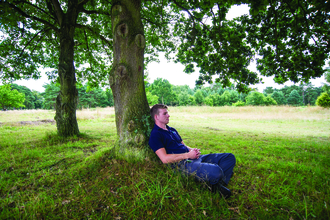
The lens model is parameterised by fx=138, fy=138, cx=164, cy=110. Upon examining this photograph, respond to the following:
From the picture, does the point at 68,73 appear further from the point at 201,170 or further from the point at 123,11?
the point at 201,170

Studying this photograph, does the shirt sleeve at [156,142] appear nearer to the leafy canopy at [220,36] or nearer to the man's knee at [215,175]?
the man's knee at [215,175]

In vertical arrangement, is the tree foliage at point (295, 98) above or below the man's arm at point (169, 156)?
above

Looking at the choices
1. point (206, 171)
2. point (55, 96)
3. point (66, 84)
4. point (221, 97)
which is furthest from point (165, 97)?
point (206, 171)

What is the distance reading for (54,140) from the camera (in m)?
5.21

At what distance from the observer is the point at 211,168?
225 cm

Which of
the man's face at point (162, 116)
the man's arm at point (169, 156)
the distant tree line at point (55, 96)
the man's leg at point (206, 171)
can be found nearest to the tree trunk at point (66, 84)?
the man's face at point (162, 116)

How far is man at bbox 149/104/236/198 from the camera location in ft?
7.20

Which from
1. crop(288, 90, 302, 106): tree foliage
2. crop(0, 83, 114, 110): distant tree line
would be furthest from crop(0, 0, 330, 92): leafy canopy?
crop(288, 90, 302, 106): tree foliage

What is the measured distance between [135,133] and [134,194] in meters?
1.20

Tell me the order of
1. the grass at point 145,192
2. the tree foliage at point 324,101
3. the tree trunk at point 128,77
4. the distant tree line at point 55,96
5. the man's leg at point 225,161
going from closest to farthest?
the grass at point 145,192
the man's leg at point 225,161
the tree trunk at point 128,77
the tree foliage at point 324,101
the distant tree line at point 55,96

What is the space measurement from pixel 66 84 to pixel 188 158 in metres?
5.69

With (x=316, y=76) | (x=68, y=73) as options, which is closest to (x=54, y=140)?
(x=68, y=73)

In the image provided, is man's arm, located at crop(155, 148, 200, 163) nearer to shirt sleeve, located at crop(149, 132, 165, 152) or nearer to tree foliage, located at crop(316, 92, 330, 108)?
shirt sleeve, located at crop(149, 132, 165, 152)

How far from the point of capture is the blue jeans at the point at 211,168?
2195 mm
